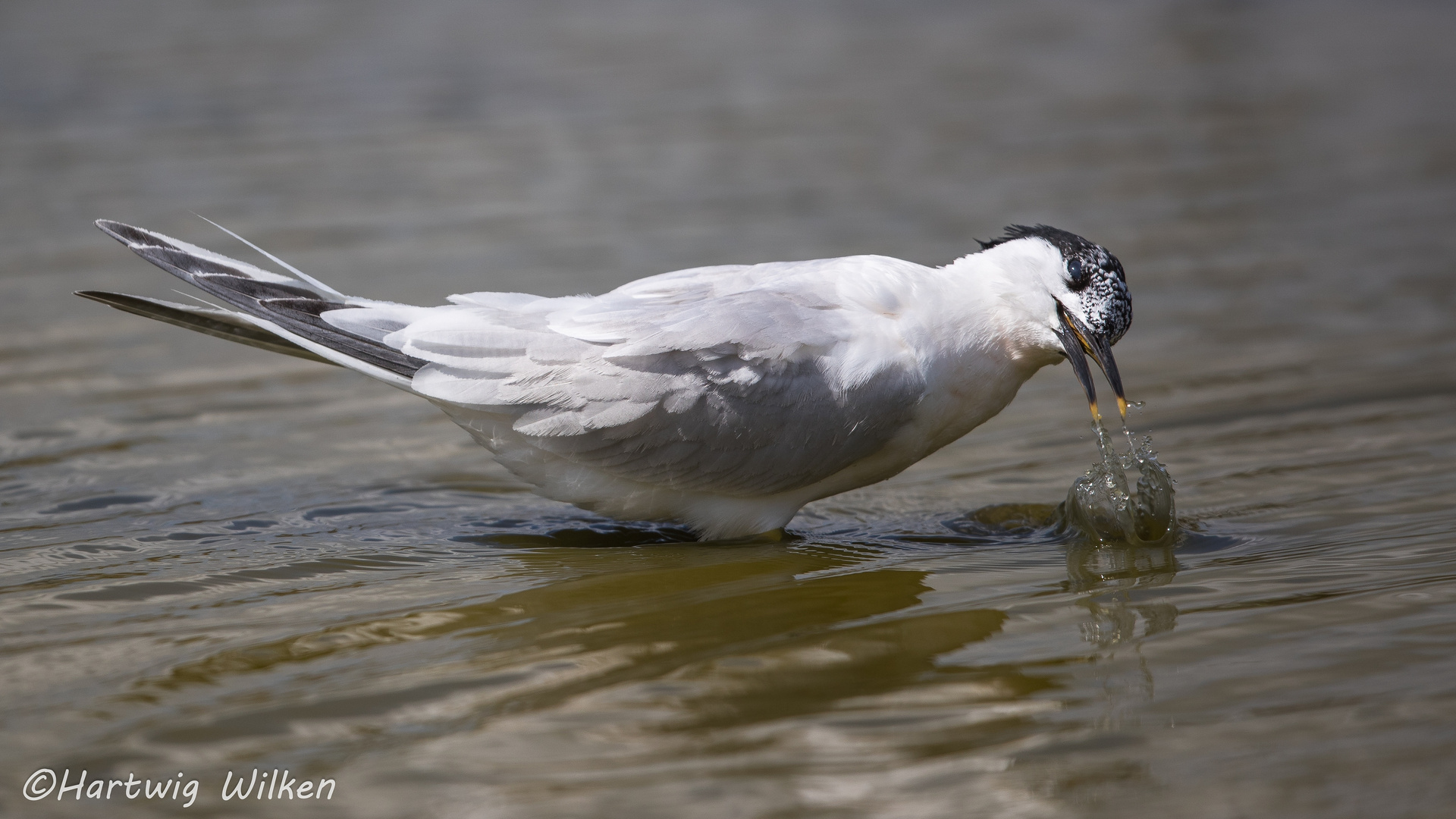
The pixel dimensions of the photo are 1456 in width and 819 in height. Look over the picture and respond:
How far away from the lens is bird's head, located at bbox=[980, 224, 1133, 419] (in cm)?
377

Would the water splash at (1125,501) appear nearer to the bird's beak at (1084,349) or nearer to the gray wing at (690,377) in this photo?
the bird's beak at (1084,349)

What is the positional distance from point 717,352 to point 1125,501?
1.18 m

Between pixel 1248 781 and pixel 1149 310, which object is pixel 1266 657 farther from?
pixel 1149 310

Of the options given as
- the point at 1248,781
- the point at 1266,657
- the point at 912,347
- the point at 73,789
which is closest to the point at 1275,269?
the point at 912,347

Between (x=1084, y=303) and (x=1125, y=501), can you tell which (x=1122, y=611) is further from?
(x=1084, y=303)

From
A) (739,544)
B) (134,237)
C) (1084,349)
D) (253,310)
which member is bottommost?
(739,544)

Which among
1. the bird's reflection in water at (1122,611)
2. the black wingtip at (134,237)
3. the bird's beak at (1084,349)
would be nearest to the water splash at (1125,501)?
the bird's reflection in water at (1122,611)

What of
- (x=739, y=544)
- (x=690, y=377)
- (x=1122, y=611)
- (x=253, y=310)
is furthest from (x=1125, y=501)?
(x=253, y=310)

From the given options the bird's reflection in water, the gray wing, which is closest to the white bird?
the gray wing

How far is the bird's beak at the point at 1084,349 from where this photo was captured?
3.75m

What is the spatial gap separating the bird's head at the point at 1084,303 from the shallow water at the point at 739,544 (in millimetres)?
533

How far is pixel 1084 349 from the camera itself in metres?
3.89

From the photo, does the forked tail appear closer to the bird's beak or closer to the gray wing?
the gray wing

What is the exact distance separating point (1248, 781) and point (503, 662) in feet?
5.28
